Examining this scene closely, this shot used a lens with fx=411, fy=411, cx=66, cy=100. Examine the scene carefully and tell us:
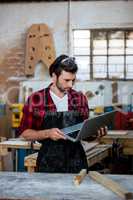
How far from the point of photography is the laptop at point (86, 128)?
2.64 metres

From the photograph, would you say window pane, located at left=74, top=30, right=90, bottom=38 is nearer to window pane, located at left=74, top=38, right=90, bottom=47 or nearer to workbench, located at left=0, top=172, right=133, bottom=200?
window pane, located at left=74, top=38, right=90, bottom=47

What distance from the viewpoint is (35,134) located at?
2812 mm

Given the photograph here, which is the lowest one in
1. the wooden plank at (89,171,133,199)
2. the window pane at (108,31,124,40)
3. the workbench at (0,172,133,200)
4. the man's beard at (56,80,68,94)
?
the workbench at (0,172,133,200)

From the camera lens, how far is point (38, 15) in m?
8.01

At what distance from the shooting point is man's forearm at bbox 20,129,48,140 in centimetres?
276

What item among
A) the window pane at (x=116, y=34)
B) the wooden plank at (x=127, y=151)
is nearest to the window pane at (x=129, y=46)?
the window pane at (x=116, y=34)

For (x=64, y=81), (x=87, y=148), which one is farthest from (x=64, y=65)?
(x=87, y=148)

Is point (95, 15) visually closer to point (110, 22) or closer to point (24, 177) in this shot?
point (110, 22)

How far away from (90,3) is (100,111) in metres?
2.13

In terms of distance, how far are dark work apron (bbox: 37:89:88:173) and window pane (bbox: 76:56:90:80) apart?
5034mm

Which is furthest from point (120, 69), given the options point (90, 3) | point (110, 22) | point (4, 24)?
point (4, 24)

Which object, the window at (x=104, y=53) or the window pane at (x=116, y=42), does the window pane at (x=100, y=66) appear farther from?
the window pane at (x=116, y=42)

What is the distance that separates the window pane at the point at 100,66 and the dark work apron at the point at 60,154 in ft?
16.6

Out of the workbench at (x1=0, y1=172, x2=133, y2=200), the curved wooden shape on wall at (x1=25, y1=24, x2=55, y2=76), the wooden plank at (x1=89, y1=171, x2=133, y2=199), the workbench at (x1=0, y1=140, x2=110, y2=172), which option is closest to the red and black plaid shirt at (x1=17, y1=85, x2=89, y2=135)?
the workbench at (x1=0, y1=172, x2=133, y2=200)
